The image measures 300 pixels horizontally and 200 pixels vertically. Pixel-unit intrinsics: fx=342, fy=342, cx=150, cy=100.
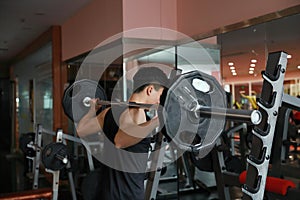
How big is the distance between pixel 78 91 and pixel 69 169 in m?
1.31

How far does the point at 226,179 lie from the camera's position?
2.90 metres

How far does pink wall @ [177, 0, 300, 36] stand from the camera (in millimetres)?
2578

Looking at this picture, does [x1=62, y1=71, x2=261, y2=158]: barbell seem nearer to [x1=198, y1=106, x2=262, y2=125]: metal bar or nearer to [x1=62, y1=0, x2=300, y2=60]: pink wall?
[x1=198, y1=106, x2=262, y2=125]: metal bar

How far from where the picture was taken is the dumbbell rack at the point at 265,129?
1150 mm

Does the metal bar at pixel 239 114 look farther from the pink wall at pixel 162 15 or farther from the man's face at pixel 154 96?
the pink wall at pixel 162 15

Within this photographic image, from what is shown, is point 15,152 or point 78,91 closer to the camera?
point 78,91

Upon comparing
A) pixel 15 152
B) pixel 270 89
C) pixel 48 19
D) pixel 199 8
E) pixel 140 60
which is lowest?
pixel 15 152

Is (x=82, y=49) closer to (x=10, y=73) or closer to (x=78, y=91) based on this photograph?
(x=78, y=91)

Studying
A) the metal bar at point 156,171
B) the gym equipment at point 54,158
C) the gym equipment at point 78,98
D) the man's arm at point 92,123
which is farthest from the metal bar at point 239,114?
the gym equipment at point 54,158

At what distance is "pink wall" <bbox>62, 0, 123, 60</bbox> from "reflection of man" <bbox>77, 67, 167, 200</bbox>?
5.65ft

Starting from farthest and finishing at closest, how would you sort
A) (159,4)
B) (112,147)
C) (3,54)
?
(3,54)
(159,4)
(112,147)

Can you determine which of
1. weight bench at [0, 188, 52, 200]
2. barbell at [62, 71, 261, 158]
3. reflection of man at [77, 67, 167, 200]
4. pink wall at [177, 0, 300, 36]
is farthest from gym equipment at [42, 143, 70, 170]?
barbell at [62, 71, 261, 158]

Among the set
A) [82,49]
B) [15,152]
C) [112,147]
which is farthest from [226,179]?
[15,152]

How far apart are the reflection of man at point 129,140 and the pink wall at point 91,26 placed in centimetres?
172
